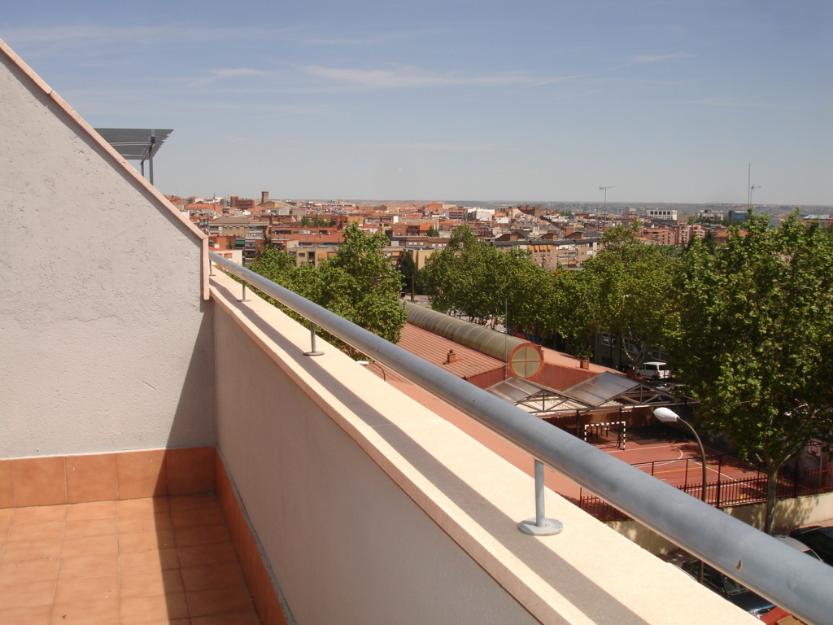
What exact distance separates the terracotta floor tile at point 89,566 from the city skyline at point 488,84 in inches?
428

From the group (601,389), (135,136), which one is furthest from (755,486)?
(135,136)

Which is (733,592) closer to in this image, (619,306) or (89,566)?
(89,566)

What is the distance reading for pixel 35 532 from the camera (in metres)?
4.79

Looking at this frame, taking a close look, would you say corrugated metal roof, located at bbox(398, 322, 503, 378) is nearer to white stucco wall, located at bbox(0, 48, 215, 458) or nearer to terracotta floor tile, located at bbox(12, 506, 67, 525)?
white stucco wall, located at bbox(0, 48, 215, 458)

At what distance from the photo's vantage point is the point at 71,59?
16.6m

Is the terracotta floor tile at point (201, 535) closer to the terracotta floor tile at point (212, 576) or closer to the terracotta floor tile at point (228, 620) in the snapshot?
the terracotta floor tile at point (212, 576)

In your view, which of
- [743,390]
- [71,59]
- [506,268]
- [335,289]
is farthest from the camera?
[506,268]

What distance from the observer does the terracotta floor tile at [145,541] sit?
4.62 meters

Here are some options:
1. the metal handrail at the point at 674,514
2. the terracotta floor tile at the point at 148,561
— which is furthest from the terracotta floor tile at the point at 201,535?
the metal handrail at the point at 674,514

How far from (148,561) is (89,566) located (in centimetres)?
30

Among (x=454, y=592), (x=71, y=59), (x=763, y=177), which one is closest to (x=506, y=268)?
(x=71, y=59)

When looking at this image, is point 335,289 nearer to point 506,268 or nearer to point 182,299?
point 182,299

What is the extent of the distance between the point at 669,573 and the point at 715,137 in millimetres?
188727

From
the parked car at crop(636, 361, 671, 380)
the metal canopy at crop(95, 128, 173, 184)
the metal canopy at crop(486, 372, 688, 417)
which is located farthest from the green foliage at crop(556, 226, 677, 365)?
the metal canopy at crop(95, 128, 173, 184)
